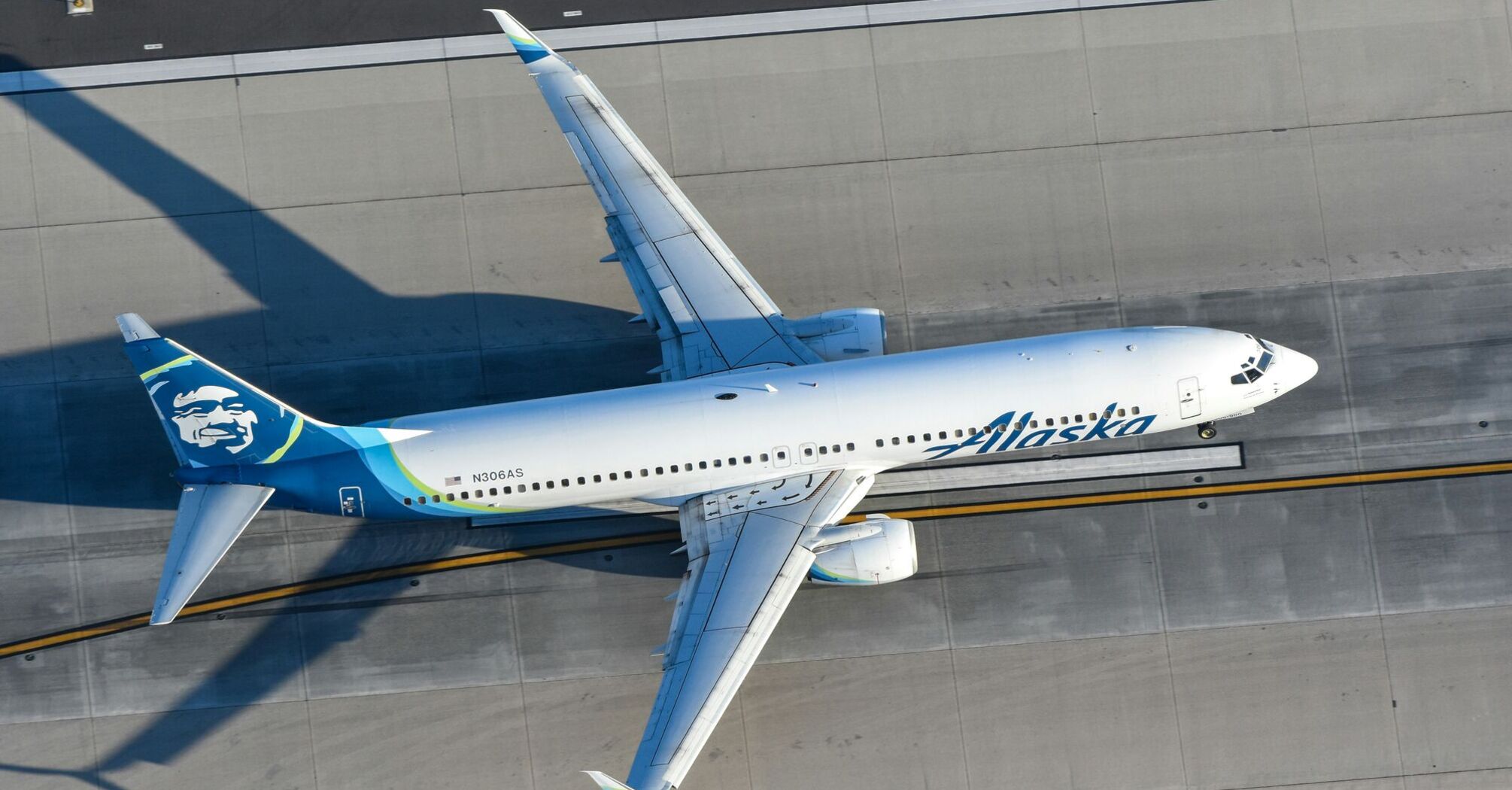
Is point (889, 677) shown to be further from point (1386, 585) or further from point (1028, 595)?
point (1386, 585)

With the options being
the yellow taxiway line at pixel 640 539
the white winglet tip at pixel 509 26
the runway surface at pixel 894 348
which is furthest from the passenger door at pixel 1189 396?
the white winglet tip at pixel 509 26

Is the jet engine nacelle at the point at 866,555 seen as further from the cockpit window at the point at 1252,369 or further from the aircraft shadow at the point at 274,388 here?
the cockpit window at the point at 1252,369

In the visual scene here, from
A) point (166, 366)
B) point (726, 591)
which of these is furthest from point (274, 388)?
point (726, 591)

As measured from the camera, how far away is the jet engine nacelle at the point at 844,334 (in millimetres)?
18781

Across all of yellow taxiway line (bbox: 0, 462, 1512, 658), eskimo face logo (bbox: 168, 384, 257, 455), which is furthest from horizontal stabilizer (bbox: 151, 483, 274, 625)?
yellow taxiway line (bbox: 0, 462, 1512, 658)

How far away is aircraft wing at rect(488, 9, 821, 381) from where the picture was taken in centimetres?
1883

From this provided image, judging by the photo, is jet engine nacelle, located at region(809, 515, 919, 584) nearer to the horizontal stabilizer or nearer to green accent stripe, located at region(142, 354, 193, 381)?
the horizontal stabilizer

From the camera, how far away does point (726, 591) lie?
685 inches

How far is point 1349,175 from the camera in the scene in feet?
67.5

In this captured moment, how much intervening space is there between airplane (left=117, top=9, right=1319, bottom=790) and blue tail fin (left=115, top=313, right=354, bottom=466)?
0.09ft

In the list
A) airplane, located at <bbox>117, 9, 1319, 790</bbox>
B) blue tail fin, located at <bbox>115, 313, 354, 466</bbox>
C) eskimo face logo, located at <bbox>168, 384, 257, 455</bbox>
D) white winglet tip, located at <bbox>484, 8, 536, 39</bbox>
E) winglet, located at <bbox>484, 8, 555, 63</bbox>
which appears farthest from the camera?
winglet, located at <bbox>484, 8, 555, 63</bbox>

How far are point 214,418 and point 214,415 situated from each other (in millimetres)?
52

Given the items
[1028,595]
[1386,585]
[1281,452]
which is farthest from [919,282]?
[1386,585]

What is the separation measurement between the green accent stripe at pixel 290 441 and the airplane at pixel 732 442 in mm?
28
